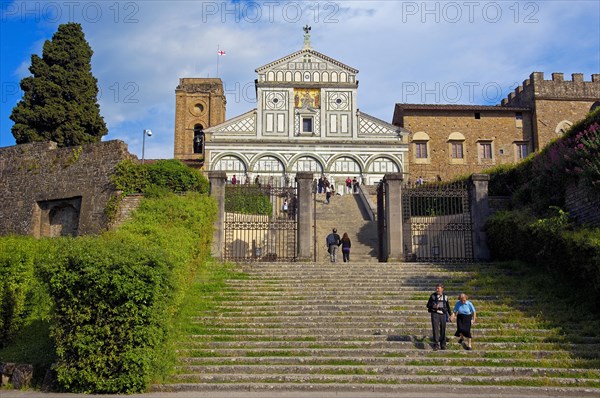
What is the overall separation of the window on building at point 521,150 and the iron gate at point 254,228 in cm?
2977

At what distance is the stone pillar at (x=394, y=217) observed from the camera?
2075 centimetres

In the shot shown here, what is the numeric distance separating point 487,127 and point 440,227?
97.1 feet

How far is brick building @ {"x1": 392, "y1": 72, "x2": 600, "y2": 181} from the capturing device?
163 ft

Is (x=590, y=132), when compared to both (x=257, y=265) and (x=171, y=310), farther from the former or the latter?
(x=171, y=310)

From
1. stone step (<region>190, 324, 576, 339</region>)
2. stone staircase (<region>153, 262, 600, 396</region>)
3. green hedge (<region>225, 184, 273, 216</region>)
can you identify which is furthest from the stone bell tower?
stone step (<region>190, 324, 576, 339</region>)

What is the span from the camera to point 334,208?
31578 mm

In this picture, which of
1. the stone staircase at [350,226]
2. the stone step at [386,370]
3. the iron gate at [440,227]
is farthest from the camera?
the stone staircase at [350,226]

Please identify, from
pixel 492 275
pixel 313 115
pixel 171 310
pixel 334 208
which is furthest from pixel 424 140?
pixel 171 310

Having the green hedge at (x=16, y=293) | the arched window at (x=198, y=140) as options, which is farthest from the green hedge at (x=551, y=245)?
the arched window at (x=198, y=140)

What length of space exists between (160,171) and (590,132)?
15.2 metres

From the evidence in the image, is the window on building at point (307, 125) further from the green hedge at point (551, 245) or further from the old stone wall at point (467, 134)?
the green hedge at point (551, 245)

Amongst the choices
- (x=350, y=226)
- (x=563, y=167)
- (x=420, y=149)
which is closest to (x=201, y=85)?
(x=420, y=149)

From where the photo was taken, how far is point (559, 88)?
50344mm

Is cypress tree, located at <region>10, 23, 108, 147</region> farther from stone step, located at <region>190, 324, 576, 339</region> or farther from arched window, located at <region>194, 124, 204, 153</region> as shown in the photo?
arched window, located at <region>194, 124, 204, 153</region>
